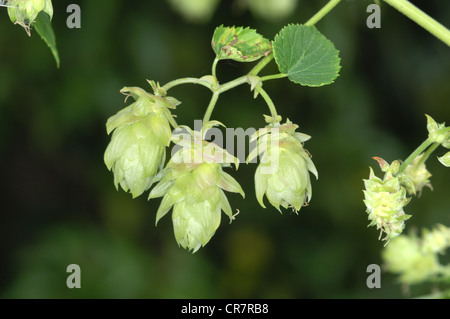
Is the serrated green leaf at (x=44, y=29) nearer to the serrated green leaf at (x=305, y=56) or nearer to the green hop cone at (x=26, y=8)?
the green hop cone at (x=26, y=8)

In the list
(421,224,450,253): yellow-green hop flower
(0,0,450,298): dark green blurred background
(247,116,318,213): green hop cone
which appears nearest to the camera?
(247,116,318,213): green hop cone

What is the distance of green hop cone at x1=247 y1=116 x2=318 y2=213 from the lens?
1.98ft

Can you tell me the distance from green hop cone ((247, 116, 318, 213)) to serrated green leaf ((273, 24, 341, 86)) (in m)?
0.05

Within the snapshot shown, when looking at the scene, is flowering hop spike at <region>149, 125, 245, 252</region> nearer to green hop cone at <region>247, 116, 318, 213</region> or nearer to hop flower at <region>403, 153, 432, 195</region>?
green hop cone at <region>247, 116, 318, 213</region>

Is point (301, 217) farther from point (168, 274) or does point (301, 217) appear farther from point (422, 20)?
point (422, 20)

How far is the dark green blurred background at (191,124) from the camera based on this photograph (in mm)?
1401

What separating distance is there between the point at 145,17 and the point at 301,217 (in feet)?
2.18

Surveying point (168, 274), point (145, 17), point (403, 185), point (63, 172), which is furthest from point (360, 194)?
point (403, 185)

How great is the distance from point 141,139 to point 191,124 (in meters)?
0.84

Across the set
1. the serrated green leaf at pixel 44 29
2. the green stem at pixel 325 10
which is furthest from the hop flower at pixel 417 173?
the serrated green leaf at pixel 44 29

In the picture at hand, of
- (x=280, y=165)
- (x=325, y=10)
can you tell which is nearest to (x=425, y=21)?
(x=325, y=10)

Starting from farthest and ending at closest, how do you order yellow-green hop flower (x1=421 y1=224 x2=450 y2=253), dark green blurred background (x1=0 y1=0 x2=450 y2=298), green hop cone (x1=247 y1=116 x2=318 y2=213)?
dark green blurred background (x1=0 y1=0 x2=450 y2=298) < yellow-green hop flower (x1=421 y1=224 x2=450 y2=253) < green hop cone (x1=247 y1=116 x2=318 y2=213)

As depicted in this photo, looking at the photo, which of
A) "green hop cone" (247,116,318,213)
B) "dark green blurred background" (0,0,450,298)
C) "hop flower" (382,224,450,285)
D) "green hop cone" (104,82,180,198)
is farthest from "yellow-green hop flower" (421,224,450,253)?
"dark green blurred background" (0,0,450,298)

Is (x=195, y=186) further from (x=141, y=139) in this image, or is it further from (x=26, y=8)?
(x=26, y=8)
